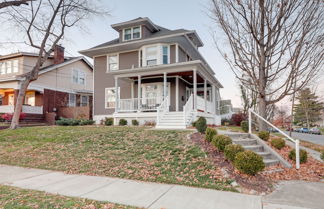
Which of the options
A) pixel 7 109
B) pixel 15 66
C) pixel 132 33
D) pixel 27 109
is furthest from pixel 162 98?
pixel 15 66

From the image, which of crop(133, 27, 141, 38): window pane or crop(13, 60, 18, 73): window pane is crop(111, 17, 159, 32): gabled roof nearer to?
crop(133, 27, 141, 38): window pane

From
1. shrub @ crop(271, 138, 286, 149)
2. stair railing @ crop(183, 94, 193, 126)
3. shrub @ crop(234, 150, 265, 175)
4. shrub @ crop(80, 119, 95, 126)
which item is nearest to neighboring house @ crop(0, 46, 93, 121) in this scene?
shrub @ crop(80, 119, 95, 126)

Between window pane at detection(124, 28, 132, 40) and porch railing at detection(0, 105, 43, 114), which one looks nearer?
window pane at detection(124, 28, 132, 40)

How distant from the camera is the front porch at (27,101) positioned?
18.3 metres

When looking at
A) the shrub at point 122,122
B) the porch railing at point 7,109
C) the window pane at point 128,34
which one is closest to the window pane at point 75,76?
the porch railing at point 7,109

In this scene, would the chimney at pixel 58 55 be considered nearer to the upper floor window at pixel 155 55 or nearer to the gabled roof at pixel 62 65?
the gabled roof at pixel 62 65

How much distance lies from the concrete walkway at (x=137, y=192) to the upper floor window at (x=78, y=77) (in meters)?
19.4

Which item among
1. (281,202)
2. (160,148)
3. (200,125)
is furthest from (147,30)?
(281,202)

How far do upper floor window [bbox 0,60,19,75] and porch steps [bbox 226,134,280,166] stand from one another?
23238mm

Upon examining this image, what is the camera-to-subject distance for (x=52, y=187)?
4539mm

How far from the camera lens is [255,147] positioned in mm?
6586

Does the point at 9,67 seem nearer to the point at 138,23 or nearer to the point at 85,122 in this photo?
the point at 85,122

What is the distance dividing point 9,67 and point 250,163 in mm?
25532

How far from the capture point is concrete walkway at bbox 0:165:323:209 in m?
3.51
